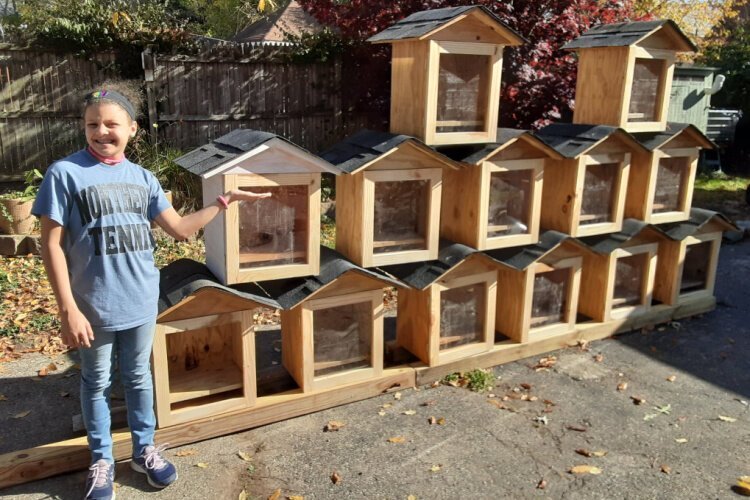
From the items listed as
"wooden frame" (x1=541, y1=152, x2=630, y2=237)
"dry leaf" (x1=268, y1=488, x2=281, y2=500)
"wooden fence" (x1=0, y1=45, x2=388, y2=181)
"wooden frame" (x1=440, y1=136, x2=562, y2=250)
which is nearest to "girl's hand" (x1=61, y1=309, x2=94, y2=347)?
"dry leaf" (x1=268, y1=488, x2=281, y2=500)

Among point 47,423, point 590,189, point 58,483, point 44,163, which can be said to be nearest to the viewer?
point 58,483

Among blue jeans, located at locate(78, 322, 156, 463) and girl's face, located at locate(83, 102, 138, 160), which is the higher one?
girl's face, located at locate(83, 102, 138, 160)

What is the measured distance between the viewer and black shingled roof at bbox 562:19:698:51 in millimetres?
4566

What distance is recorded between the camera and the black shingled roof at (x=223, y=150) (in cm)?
338

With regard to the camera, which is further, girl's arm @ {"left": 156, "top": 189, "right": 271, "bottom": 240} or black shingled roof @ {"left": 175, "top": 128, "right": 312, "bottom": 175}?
black shingled roof @ {"left": 175, "top": 128, "right": 312, "bottom": 175}

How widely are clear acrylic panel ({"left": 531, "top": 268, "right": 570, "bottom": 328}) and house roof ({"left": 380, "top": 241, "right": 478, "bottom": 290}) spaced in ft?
2.68

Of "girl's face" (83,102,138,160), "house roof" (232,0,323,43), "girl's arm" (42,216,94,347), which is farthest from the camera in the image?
"house roof" (232,0,323,43)

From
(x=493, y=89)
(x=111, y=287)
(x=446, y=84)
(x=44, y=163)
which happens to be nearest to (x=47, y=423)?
(x=111, y=287)

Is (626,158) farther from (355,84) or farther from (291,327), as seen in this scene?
(355,84)

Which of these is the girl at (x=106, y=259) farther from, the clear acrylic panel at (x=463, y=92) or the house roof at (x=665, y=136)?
the house roof at (x=665, y=136)

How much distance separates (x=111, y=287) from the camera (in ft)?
9.25

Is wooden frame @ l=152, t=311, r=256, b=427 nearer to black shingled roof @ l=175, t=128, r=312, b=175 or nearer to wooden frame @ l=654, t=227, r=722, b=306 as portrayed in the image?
black shingled roof @ l=175, t=128, r=312, b=175

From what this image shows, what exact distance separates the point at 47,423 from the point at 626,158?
4.40 meters

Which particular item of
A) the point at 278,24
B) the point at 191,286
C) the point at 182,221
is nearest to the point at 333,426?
the point at 191,286
